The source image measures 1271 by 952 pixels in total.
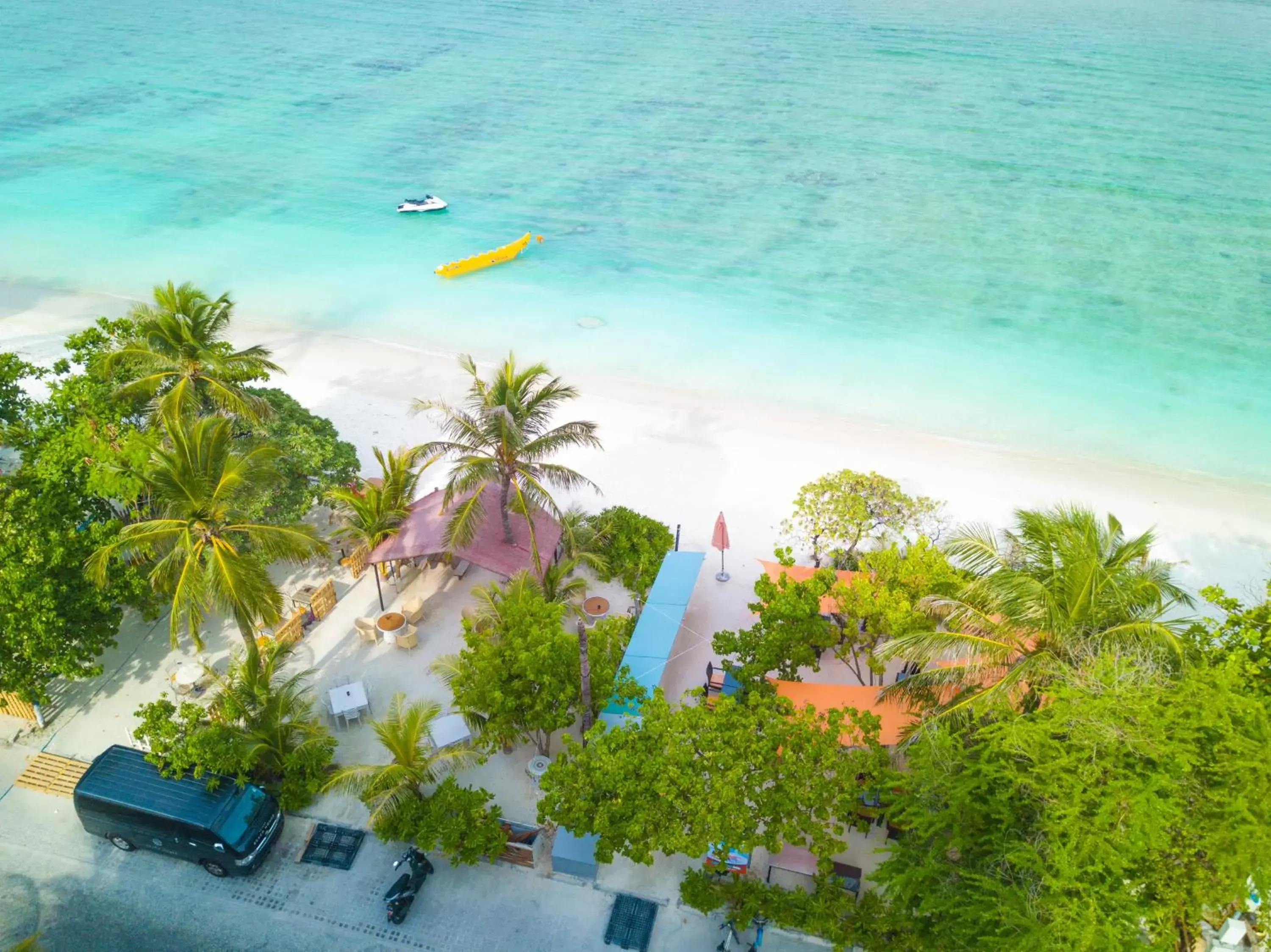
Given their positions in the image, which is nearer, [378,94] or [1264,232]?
[1264,232]

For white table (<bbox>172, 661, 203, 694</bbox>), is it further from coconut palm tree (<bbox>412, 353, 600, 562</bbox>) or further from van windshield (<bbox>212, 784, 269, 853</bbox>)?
coconut palm tree (<bbox>412, 353, 600, 562</bbox>)

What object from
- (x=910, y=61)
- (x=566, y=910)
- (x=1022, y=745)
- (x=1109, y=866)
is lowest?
(x=566, y=910)

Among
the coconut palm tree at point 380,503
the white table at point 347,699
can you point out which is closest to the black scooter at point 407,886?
the white table at point 347,699

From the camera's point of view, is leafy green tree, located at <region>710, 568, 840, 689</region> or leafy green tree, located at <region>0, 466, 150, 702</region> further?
leafy green tree, located at <region>710, 568, 840, 689</region>

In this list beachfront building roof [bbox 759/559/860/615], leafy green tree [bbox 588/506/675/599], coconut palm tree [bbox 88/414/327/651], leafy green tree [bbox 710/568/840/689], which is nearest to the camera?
coconut palm tree [bbox 88/414/327/651]

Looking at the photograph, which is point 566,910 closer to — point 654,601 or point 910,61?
point 654,601

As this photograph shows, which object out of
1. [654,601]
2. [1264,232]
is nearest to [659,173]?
[1264,232]

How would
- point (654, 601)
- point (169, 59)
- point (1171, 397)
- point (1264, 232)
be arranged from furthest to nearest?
1. point (169, 59)
2. point (1264, 232)
3. point (1171, 397)
4. point (654, 601)

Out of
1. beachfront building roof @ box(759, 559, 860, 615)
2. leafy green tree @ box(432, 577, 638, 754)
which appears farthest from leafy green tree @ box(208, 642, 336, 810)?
beachfront building roof @ box(759, 559, 860, 615)

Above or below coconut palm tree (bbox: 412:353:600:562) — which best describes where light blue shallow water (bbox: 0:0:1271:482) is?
above
